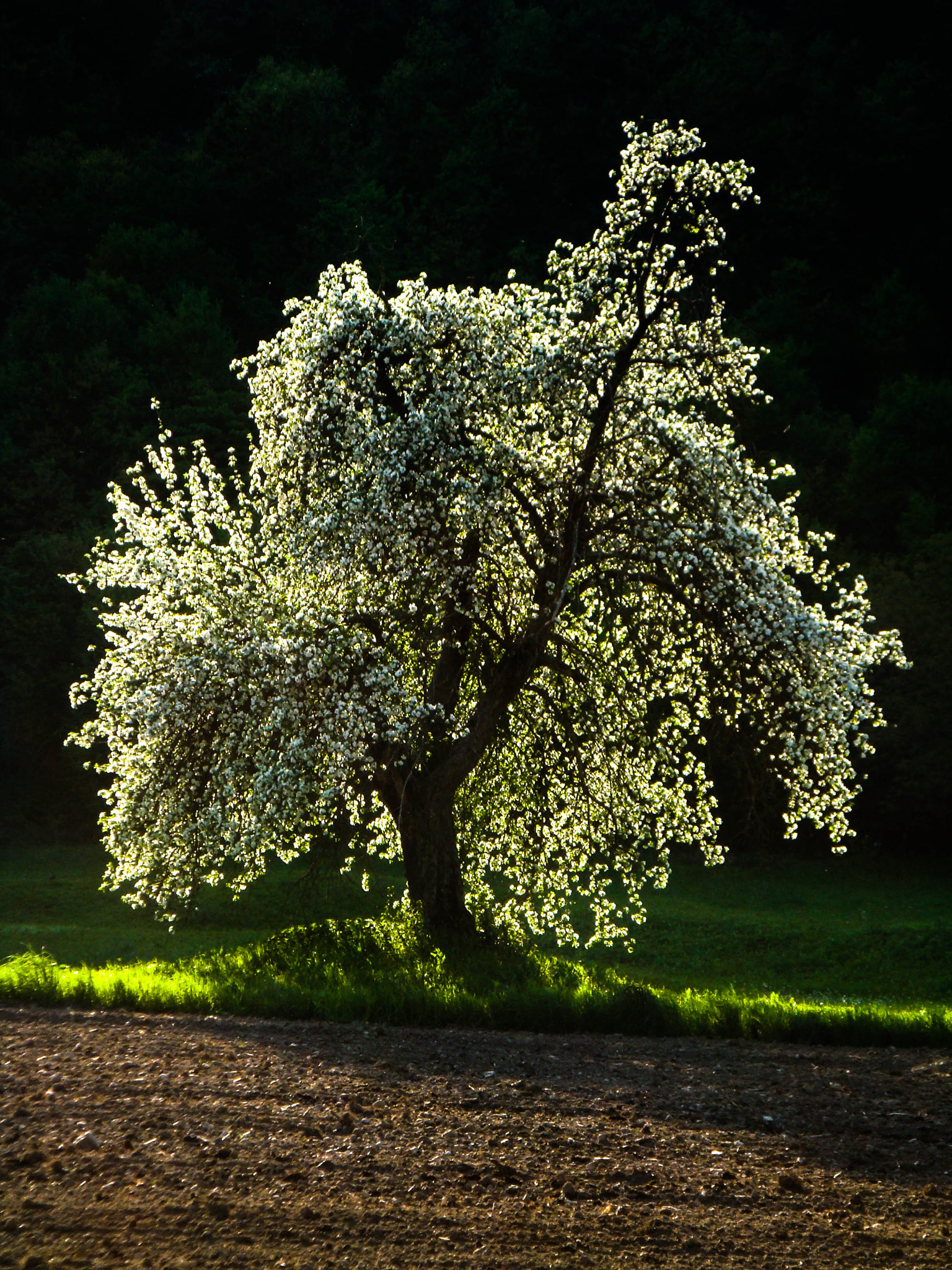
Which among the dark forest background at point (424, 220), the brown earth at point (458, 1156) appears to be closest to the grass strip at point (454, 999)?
the brown earth at point (458, 1156)

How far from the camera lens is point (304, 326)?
15844 millimetres

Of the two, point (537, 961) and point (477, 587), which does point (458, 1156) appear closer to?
point (537, 961)

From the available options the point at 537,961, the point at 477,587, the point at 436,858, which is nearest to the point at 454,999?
the point at 537,961

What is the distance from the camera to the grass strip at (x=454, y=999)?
11.5 m

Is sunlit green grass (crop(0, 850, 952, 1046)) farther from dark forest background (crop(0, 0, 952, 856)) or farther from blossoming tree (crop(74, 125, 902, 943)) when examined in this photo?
dark forest background (crop(0, 0, 952, 856))

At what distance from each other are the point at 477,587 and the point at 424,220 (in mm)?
51359

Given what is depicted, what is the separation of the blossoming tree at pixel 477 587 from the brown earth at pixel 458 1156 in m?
4.87

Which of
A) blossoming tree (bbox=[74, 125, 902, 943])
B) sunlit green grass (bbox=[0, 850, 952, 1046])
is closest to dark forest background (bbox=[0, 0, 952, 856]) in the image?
sunlit green grass (bbox=[0, 850, 952, 1046])

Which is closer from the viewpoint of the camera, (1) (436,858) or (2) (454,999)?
(2) (454,999)

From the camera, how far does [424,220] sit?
2467 inches

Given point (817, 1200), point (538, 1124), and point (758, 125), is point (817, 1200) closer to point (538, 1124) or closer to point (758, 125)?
point (538, 1124)

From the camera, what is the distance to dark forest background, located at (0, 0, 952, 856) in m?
46.4

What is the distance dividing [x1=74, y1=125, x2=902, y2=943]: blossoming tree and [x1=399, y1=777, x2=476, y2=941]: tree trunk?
0.04m

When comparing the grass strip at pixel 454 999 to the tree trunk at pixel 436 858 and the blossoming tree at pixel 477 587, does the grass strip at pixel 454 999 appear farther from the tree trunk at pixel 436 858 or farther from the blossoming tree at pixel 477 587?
the blossoming tree at pixel 477 587
